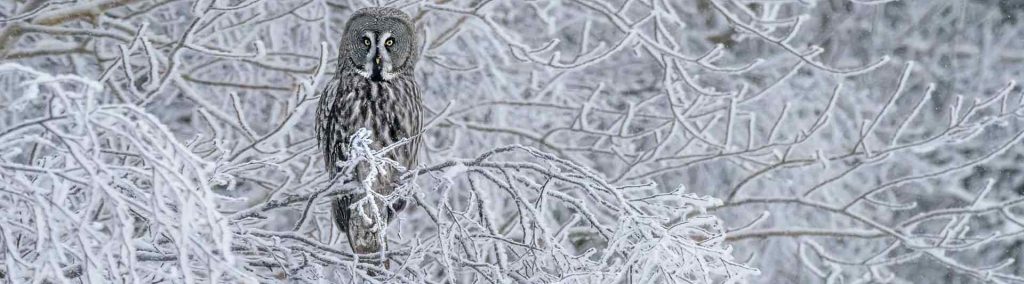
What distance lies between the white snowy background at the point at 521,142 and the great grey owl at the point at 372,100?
0.42 feet

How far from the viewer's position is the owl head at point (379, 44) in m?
3.96

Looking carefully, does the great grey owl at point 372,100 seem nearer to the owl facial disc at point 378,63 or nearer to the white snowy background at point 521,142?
the owl facial disc at point 378,63

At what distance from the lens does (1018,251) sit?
9.70 m

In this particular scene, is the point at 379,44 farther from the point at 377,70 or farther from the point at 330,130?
the point at 330,130

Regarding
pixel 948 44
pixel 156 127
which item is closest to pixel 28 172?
pixel 156 127

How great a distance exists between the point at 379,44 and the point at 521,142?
5.51 ft

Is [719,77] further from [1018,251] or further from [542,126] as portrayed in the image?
[1018,251]

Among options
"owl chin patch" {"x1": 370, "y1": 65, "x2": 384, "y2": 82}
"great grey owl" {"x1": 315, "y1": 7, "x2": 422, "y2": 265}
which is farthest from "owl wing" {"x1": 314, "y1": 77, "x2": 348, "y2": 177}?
"owl chin patch" {"x1": 370, "y1": 65, "x2": 384, "y2": 82}

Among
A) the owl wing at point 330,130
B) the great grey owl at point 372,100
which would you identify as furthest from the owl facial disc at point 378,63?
the owl wing at point 330,130

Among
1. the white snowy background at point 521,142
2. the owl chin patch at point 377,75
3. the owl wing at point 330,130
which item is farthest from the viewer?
the owl chin patch at point 377,75

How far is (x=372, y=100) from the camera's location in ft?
12.7

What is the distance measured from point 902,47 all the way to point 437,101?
4.56 m

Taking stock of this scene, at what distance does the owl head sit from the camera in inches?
156

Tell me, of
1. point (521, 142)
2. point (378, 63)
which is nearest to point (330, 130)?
point (378, 63)
